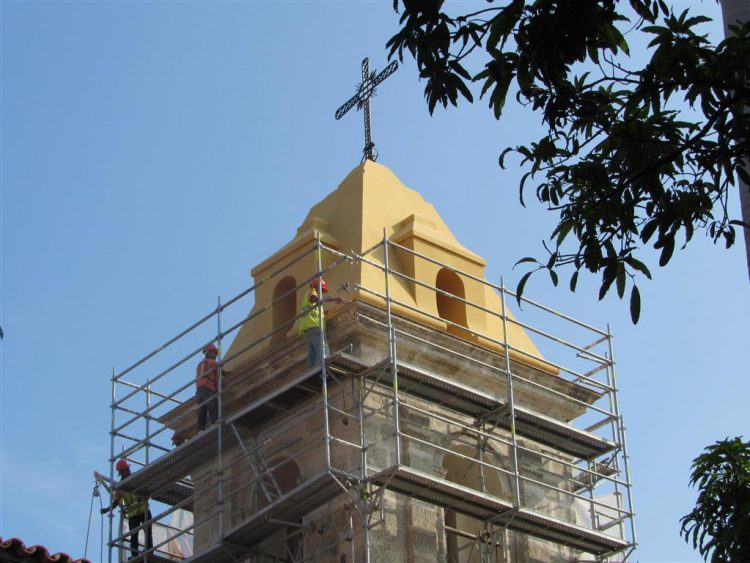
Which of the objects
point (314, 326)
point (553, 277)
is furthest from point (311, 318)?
point (553, 277)

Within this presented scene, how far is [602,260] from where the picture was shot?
12734 millimetres

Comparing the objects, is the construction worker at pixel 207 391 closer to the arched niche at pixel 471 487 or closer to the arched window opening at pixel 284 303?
the arched window opening at pixel 284 303

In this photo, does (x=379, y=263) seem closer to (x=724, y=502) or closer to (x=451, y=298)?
(x=451, y=298)

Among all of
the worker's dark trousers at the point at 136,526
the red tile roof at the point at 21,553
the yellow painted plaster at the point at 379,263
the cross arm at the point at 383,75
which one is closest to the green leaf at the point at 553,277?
the red tile roof at the point at 21,553

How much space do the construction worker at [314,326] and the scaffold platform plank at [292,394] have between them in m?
0.25

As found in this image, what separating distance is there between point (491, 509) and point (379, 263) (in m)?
4.46

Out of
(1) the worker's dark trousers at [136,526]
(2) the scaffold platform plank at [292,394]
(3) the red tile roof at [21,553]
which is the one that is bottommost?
(3) the red tile roof at [21,553]

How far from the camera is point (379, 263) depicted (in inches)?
1161

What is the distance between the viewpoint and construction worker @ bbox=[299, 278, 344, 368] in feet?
90.3

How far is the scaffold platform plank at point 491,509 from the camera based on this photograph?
26.2 meters

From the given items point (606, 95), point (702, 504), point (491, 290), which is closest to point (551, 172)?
point (606, 95)

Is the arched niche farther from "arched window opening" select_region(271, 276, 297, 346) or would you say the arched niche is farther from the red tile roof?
the red tile roof

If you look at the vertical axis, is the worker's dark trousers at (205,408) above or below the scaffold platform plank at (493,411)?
above

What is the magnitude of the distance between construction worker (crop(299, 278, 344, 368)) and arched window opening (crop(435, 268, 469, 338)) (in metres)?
2.79
